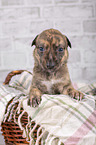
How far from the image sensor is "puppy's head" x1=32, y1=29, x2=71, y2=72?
1.21 metres

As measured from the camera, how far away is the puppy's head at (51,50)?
3.98 ft

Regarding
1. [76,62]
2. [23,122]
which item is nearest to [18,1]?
[76,62]

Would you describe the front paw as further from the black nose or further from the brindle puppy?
the black nose

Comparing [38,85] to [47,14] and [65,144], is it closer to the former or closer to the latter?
[65,144]

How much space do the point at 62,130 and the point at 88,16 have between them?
1.89 meters

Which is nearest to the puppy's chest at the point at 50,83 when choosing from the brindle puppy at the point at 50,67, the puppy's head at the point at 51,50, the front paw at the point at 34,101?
the brindle puppy at the point at 50,67

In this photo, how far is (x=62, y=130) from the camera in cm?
99

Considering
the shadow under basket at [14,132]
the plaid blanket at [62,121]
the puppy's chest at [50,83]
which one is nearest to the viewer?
the plaid blanket at [62,121]

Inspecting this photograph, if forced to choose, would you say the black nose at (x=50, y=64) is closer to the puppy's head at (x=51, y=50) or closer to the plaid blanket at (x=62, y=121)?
the puppy's head at (x=51, y=50)

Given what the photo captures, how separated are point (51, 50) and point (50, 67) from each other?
12 cm

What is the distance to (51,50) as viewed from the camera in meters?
1.23

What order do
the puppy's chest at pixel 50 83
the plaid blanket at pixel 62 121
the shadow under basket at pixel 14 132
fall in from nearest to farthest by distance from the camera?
the plaid blanket at pixel 62 121, the shadow under basket at pixel 14 132, the puppy's chest at pixel 50 83

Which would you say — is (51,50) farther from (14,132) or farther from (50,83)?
(14,132)

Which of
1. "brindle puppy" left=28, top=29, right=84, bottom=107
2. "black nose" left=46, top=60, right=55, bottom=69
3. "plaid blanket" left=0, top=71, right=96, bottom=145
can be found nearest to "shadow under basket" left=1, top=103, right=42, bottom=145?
"plaid blanket" left=0, top=71, right=96, bottom=145
